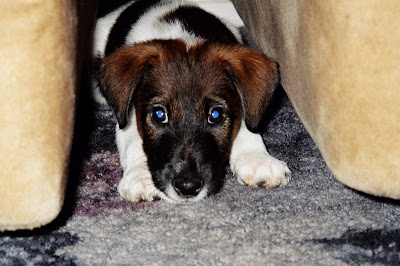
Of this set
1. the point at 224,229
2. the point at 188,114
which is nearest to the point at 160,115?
the point at 188,114

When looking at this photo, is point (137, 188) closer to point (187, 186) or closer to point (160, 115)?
point (187, 186)

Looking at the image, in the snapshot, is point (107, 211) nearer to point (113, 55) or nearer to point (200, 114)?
point (200, 114)

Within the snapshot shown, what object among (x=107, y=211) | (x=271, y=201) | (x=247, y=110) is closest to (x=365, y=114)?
(x=271, y=201)

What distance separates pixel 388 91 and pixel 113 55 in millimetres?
1453

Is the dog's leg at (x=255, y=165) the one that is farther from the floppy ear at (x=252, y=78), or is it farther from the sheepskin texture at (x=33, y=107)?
the sheepskin texture at (x=33, y=107)

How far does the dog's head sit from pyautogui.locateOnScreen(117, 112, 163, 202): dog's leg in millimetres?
53

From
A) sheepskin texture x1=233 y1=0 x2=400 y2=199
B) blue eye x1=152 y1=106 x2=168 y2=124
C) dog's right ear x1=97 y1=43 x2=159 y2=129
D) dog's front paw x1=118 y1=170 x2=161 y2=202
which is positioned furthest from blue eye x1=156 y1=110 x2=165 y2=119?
sheepskin texture x1=233 y1=0 x2=400 y2=199

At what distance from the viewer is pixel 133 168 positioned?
2.92 metres

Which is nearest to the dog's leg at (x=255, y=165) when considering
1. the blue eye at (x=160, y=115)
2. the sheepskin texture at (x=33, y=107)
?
the blue eye at (x=160, y=115)

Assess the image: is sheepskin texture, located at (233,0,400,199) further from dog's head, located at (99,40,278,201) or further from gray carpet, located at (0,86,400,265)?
dog's head, located at (99,40,278,201)

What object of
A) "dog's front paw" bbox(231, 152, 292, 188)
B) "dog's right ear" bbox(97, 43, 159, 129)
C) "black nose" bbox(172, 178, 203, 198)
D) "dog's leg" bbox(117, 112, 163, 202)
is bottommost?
"dog's leg" bbox(117, 112, 163, 202)

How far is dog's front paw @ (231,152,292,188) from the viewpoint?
281 centimetres

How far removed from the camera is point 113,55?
9.89ft

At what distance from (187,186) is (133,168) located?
1.39 ft
